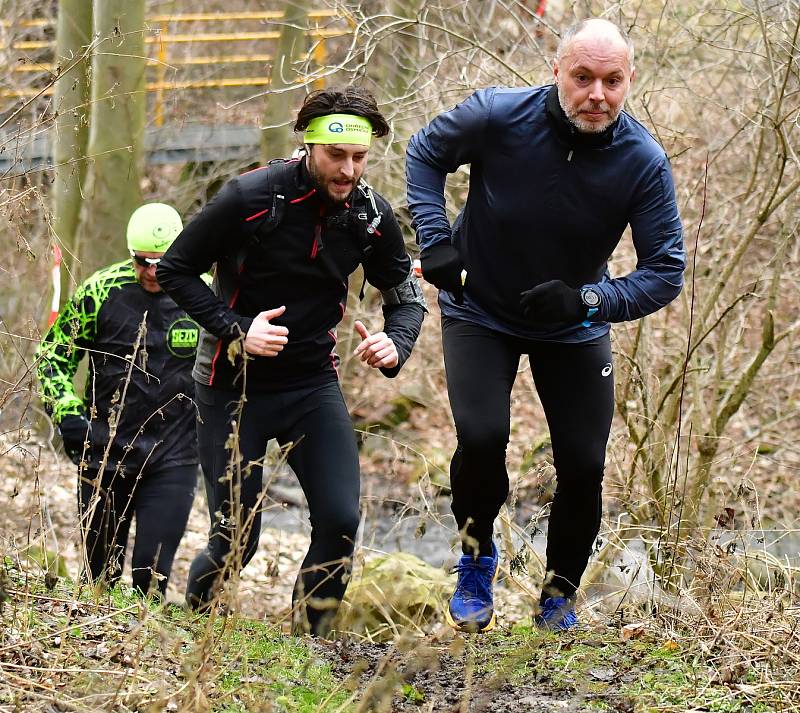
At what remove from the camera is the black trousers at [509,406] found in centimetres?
467

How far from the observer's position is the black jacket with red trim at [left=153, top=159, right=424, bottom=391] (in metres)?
4.80

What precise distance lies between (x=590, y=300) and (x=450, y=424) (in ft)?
27.6

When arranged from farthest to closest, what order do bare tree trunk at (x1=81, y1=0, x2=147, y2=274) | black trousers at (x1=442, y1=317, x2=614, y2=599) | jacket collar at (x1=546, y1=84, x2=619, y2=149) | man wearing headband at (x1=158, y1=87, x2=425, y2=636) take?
1. bare tree trunk at (x1=81, y1=0, x2=147, y2=274)
2. man wearing headband at (x1=158, y1=87, x2=425, y2=636)
3. black trousers at (x1=442, y1=317, x2=614, y2=599)
4. jacket collar at (x1=546, y1=84, x2=619, y2=149)

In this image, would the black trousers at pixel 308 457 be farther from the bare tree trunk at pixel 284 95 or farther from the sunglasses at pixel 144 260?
the bare tree trunk at pixel 284 95

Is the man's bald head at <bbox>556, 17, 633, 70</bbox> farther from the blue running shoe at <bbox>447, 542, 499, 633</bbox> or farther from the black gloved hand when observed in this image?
the blue running shoe at <bbox>447, 542, 499, 633</bbox>

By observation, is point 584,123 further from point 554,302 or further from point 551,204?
point 554,302

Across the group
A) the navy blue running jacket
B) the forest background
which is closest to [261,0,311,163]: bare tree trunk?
the forest background

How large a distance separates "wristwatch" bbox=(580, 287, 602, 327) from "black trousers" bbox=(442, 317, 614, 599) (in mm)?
322

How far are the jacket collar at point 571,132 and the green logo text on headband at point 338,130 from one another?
80 cm

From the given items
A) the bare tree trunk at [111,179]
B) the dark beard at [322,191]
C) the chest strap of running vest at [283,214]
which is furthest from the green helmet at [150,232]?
the bare tree trunk at [111,179]

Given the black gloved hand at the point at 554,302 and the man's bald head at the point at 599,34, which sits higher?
the man's bald head at the point at 599,34

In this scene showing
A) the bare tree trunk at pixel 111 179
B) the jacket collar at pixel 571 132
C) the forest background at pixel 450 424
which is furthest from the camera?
the bare tree trunk at pixel 111 179

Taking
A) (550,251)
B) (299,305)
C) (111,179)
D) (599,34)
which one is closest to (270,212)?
(299,305)

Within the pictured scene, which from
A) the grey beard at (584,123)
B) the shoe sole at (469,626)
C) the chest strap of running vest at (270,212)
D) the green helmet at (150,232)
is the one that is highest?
the grey beard at (584,123)
